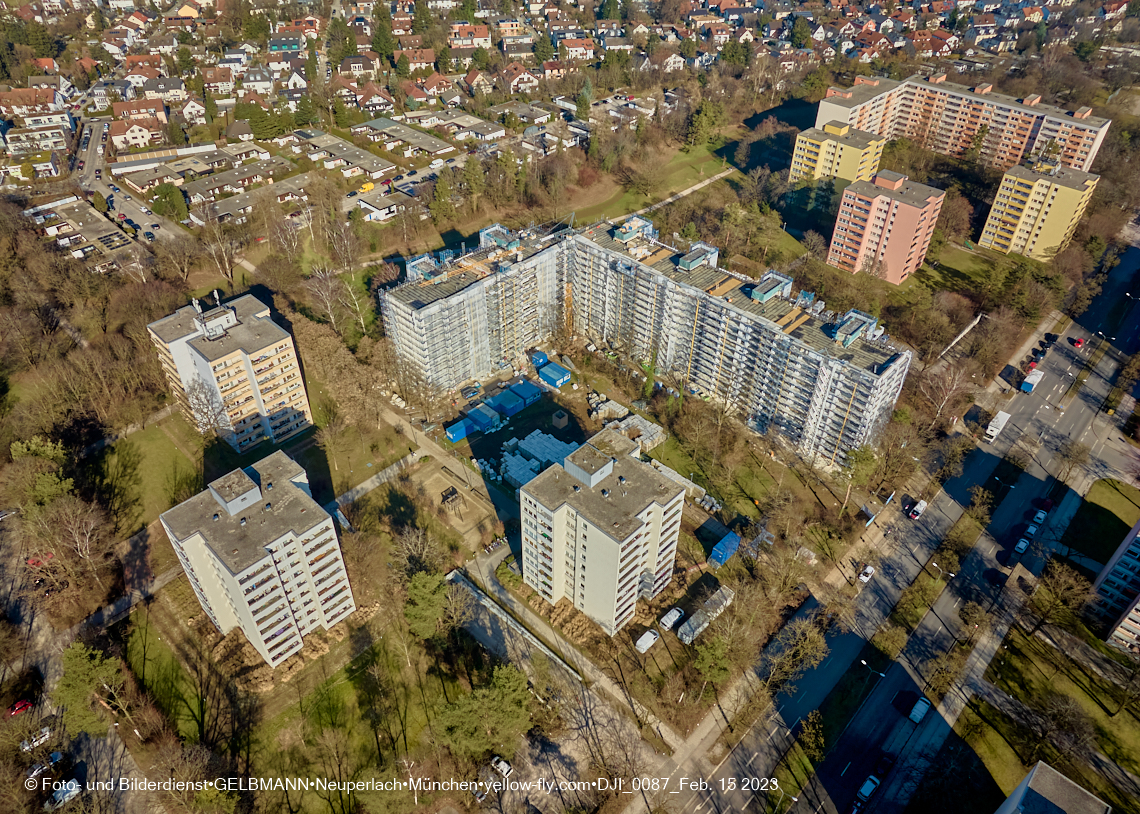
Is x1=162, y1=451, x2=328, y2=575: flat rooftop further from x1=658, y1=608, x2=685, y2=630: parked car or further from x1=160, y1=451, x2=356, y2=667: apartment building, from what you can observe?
x1=658, y1=608, x2=685, y2=630: parked car

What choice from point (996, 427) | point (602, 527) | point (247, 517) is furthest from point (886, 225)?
point (247, 517)

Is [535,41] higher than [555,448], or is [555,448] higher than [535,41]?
[535,41]

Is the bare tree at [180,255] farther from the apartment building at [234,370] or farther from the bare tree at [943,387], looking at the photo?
the bare tree at [943,387]

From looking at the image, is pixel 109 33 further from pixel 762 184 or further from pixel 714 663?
pixel 714 663

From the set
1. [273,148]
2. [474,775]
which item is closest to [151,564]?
[474,775]

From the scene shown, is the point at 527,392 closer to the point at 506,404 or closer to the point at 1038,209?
the point at 506,404

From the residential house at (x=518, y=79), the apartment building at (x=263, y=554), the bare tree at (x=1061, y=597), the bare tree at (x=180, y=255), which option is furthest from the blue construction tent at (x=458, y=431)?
the residential house at (x=518, y=79)
